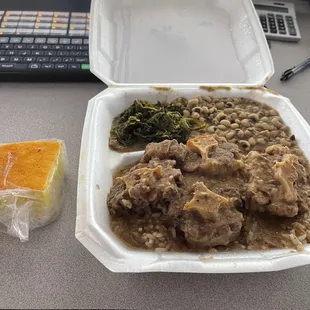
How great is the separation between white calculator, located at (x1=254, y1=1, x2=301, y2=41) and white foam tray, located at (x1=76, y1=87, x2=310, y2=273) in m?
0.75

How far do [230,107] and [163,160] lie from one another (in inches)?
18.2

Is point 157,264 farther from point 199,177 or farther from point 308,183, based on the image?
point 308,183

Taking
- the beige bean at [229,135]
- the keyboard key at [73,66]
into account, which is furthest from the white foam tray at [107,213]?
the keyboard key at [73,66]

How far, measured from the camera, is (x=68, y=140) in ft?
4.88

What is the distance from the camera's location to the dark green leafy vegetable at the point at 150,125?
54.4 inches

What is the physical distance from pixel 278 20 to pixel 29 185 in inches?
66.4

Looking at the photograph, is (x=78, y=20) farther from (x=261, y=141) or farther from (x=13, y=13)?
(x=261, y=141)

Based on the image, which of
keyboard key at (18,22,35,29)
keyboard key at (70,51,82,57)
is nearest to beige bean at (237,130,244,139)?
keyboard key at (70,51,82,57)

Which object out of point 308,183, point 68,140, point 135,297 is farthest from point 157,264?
point 68,140

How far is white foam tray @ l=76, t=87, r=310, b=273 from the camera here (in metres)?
0.98

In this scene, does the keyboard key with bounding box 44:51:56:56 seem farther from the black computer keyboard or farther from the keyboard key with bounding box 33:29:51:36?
the keyboard key with bounding box 33:29:51:36

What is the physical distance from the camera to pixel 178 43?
1852 mm

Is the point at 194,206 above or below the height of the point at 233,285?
above

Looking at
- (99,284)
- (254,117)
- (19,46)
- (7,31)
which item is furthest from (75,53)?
(99,284)
